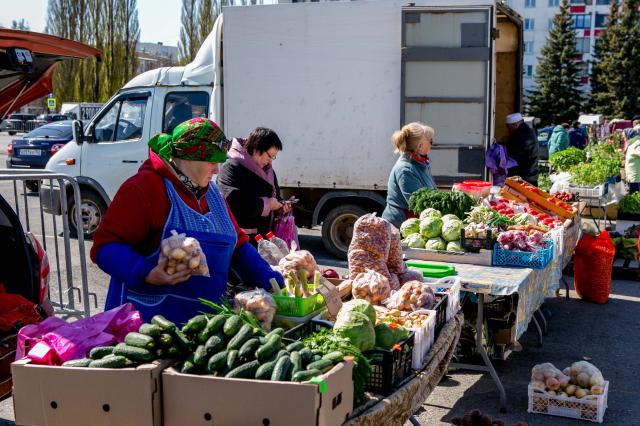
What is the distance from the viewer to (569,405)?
204 inches

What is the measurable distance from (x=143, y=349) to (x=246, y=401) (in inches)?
17.2

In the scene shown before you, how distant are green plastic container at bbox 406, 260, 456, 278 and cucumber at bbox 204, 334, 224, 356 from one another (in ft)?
9.15

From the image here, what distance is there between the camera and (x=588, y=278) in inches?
331

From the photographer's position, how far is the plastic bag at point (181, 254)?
10.1 ft

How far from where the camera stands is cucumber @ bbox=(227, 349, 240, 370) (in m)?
2.57

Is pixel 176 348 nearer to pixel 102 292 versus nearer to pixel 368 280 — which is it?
pixel 368 280

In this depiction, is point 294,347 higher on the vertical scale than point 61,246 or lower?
higher

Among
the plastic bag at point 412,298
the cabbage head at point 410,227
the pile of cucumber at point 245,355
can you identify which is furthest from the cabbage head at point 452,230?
the pile of cucumber at point 245,355

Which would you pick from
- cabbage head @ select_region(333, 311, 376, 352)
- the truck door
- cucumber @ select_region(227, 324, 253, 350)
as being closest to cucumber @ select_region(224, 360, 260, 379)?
cucumber @ select_region(227, 324, 253, 350)

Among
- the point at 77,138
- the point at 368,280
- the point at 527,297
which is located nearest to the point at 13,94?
the point at 368,280

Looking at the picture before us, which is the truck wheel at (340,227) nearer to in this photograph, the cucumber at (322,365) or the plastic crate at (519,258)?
the plastic crate at (519,258)

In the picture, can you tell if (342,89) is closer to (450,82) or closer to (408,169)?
(450,82)

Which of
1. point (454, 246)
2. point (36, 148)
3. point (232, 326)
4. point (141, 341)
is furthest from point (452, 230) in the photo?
point (36, 148)

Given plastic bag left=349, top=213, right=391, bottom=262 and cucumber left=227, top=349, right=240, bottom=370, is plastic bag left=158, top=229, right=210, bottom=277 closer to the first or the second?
cucumber left=227, top=349, right=240, bottom=370
